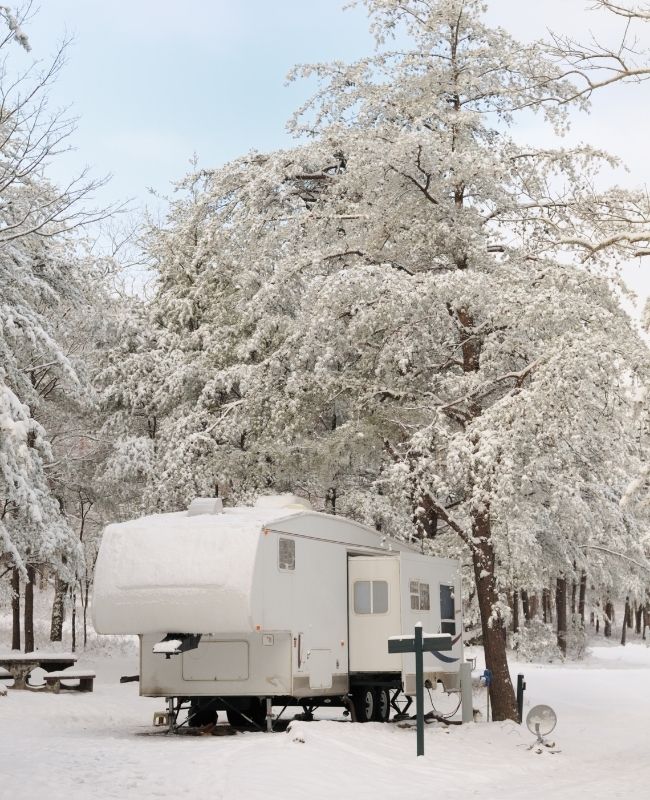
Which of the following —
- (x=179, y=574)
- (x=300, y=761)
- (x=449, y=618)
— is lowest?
(x=300, y=761)

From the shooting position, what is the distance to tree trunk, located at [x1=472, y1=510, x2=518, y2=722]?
17922mm

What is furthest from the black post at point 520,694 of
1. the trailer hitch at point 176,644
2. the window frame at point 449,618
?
the trailer hitch at point 176,644

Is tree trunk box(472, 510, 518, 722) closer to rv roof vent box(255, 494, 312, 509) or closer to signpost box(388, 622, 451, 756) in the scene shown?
rv roof vent box(255, 494, 312, 509)

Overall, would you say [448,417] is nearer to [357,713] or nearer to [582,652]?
[357,713]

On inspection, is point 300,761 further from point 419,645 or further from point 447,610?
point 447,610

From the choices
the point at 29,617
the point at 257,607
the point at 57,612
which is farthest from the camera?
the point at 29,617

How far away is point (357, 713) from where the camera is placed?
651 inches

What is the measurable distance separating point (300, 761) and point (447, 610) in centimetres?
724

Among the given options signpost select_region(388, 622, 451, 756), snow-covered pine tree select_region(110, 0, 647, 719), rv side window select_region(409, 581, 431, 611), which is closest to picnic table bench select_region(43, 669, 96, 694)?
snow-covered pine tree select_region(110, 0, 647, 719)

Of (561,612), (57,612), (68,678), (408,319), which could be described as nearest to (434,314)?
(408,319)

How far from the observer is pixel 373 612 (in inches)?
650

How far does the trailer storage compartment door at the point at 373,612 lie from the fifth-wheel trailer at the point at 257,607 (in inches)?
0.6

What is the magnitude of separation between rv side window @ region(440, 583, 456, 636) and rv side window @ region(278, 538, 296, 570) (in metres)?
3.99

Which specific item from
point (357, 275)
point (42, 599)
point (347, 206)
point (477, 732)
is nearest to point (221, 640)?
point (477, 732)
